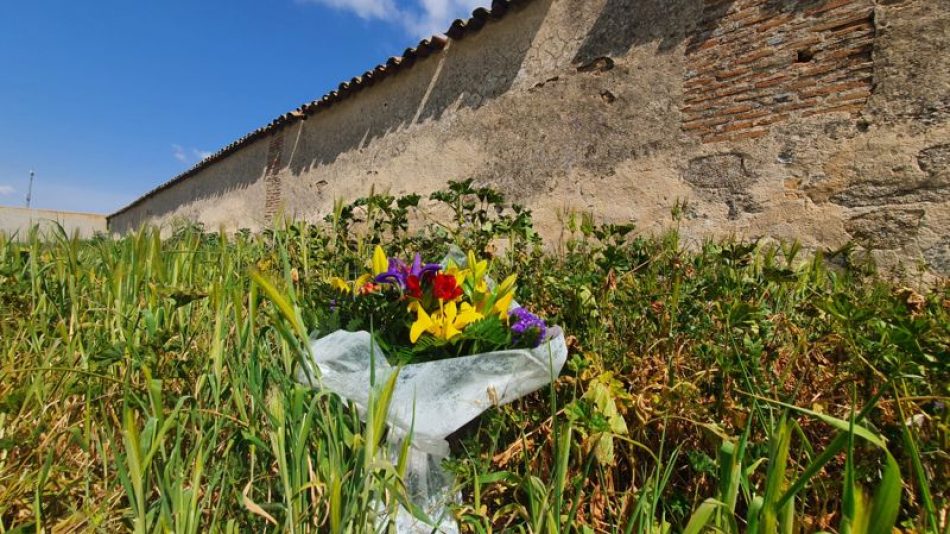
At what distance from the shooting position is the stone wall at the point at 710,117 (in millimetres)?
2635

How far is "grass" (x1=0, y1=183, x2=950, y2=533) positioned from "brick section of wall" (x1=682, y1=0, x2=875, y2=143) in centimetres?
184

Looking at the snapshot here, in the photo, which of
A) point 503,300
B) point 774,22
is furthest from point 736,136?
point 503,300

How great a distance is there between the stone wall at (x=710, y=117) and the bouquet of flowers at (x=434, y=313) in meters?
2.37

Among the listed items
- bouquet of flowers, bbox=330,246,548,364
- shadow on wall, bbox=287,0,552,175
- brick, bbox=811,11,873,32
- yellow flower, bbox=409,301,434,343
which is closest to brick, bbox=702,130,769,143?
brick, bbox=811,11,873,32

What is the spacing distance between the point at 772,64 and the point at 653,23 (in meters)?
0.90

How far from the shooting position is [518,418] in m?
1.19

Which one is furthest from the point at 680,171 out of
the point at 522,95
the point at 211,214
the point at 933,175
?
the point at 211,214

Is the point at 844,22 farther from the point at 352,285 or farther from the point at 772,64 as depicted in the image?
the point at 352,285

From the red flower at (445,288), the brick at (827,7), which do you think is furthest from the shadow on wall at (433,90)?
the red flower at (445,288)

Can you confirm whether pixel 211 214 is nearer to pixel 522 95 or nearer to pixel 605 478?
pixel 522 95

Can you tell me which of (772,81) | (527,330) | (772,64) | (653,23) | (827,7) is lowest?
(527,330)

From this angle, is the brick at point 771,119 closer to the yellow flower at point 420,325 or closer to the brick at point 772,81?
the brick at point 772,81

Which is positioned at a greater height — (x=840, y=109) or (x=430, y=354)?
(x=840, y=109)

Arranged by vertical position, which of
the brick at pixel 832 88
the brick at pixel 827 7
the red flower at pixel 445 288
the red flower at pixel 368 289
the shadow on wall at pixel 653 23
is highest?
the shadow on wall at pixel 653 23
